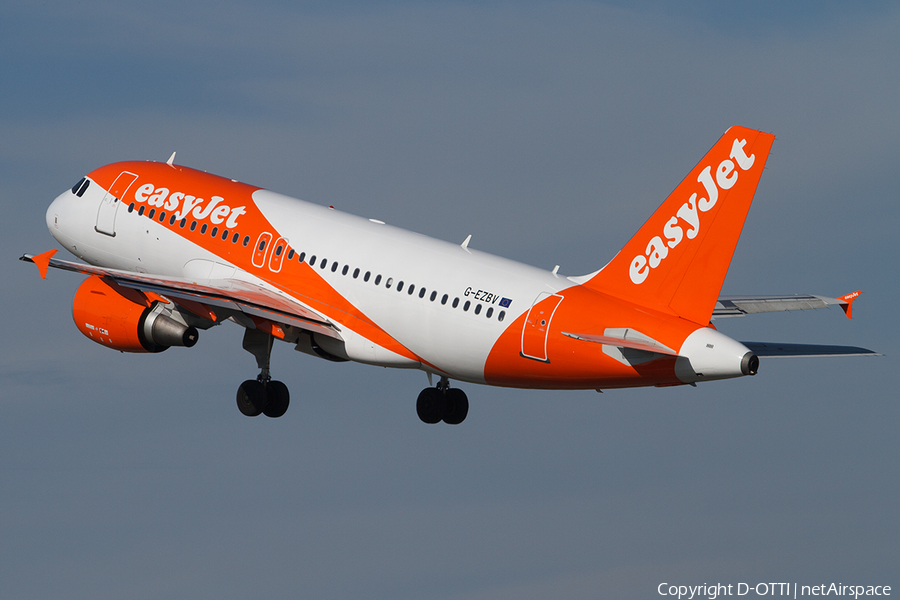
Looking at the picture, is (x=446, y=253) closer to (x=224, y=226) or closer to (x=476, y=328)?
(x=476, y=328)

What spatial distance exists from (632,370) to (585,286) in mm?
2934

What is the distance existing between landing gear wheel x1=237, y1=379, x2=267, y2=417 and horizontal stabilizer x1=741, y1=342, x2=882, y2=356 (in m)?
14.9

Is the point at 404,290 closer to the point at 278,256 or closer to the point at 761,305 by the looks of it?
the point at 278,256

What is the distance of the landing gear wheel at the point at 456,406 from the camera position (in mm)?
45125

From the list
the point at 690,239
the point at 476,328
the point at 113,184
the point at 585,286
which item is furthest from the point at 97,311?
the point at 690,239

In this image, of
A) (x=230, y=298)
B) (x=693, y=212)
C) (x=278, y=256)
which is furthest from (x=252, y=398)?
(x=693, y=212)

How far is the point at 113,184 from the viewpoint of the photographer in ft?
156

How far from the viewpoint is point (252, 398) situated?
43.5 metres

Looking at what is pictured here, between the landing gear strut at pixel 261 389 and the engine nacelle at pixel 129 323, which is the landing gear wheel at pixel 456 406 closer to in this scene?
the landing gear strut at pixel 261 389

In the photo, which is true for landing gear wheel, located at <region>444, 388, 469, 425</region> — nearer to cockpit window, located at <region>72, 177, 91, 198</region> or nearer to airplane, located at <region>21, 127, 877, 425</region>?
airplane, located at <region>21, 127, 877, 425</region>

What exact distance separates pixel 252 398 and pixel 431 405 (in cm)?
568

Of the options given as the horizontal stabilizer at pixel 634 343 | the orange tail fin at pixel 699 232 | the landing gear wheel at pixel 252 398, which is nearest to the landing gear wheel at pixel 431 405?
the landing gear wheel at pixel 252 398

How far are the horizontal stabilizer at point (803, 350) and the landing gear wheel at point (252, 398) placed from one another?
49.0 feet

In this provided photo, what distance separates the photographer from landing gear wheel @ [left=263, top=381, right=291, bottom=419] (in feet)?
144
